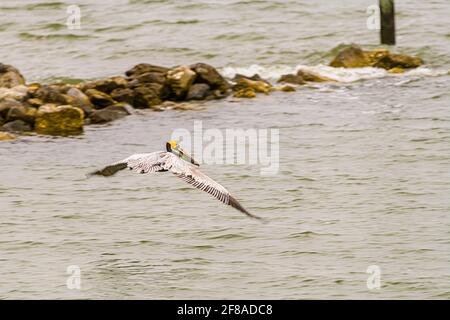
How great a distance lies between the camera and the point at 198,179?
15781 millimetres

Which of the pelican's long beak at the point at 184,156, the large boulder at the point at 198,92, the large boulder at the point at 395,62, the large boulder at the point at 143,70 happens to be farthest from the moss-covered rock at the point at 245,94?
the pelican's long beak at the point at 184,156

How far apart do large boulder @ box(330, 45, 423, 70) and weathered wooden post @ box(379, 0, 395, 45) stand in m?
1.73

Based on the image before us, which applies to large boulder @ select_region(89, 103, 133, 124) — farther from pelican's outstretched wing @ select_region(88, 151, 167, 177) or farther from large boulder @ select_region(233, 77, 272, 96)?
pelican's outstretched wing @ select_region(88, 151, 167, 177)

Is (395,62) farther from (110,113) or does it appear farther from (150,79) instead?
(110,113)

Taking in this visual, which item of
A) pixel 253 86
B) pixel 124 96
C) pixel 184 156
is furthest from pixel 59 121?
pixel 184 156

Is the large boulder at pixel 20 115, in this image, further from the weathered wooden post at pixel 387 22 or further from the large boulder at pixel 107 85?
the weathered wooden post at pixel 387 22

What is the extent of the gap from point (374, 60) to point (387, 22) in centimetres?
208

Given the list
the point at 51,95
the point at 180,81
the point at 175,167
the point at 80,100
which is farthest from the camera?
the point at 180,81

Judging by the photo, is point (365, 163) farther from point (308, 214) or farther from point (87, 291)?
point (87, 291)

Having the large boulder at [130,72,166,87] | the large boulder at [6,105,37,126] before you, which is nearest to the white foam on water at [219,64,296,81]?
the large boulder at [130,72,166,87]

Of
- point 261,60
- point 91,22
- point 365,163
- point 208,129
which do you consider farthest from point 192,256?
point 91,22

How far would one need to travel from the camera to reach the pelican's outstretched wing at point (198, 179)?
15445mm

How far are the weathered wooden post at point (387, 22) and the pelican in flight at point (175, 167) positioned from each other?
14592 millimetres
